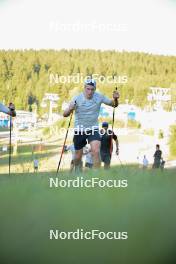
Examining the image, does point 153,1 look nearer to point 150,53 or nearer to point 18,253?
point 150,53

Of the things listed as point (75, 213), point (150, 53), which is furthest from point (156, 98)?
point (75, 213)

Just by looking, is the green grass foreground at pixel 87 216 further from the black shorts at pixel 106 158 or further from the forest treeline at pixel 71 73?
the forest treeline at pixel 71 73

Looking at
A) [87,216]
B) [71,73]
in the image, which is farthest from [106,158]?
[71,73]

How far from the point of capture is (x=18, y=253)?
888cm

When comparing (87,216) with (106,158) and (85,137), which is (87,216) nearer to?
(106,158)

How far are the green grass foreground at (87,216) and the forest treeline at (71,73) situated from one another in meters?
0.47

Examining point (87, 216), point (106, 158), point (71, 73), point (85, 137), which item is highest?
point (71, 73)

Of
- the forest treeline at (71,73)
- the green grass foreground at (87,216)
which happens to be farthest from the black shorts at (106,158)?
the forest treeline at (71,73)

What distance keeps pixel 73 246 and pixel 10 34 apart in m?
1.34

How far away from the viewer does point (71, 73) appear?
8.78 m

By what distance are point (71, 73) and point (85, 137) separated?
394 millimetres

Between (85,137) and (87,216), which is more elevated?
(85,137)

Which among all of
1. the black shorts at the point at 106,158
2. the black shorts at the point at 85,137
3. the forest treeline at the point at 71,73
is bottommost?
the black shorts at the point at 106,158

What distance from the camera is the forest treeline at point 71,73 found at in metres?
8.77
